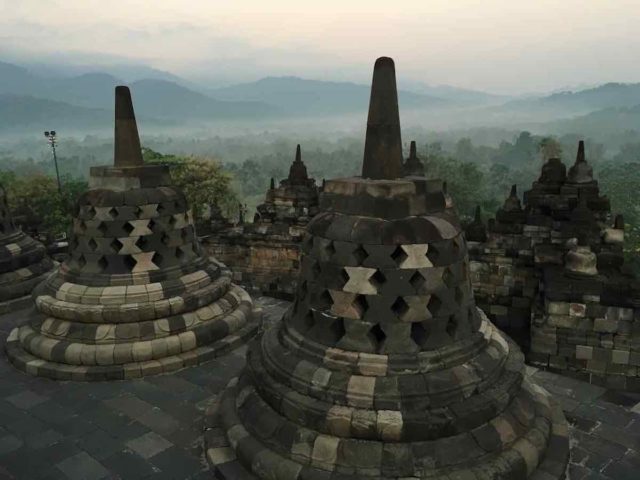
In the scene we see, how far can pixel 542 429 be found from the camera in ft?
17.6

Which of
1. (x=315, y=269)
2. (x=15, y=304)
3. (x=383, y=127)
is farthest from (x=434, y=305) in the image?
(x=15, y=304)

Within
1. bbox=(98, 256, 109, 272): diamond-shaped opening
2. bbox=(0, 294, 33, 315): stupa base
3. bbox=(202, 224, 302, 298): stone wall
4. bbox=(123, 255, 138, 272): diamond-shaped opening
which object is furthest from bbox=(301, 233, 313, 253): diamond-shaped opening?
bbox=(202, 224, 302, 298): stone wall

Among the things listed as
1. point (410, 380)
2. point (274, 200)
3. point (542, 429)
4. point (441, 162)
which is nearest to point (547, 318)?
point (542, 429)

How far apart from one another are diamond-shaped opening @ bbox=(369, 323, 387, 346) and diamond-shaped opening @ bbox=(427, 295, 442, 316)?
21.8 inches

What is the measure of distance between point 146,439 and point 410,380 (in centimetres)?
346

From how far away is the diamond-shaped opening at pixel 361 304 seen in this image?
5.02 meters

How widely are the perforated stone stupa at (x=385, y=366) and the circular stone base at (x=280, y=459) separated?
0.01 metres

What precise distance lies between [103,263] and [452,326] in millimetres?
5817

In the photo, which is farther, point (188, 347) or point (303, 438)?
point (188, 347)

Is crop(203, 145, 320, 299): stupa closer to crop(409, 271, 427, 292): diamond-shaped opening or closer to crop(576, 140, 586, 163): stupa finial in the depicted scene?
crop(576, 140, 586, 163): stupa finial

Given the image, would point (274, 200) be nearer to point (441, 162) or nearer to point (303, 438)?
point (303, 438)

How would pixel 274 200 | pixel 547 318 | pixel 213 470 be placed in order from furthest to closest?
pixel 274 200 → pixel 547 318 → pixel 213 470

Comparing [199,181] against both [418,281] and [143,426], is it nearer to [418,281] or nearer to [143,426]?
[143,426]

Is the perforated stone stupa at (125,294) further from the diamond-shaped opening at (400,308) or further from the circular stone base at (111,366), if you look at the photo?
the diamond-shaped opening at (400,308)
